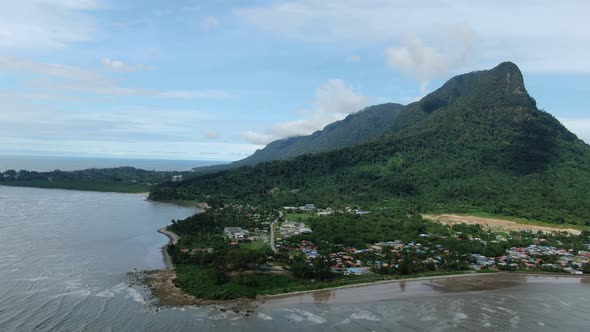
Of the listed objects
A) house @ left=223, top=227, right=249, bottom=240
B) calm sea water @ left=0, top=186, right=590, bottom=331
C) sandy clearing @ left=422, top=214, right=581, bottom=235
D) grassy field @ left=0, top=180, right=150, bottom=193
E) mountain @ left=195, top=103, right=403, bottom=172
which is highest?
mountain @ left=195, top=103, right=403, bottom=172

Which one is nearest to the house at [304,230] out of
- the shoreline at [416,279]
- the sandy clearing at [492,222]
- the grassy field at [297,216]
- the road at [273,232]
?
the road at [273,232]

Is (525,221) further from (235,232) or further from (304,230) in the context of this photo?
(235,232)

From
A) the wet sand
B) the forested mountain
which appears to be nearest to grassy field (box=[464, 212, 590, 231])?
the forested mountain

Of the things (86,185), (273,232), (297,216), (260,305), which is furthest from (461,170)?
(86,185)

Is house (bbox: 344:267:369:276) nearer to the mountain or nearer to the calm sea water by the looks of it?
the calm sea water

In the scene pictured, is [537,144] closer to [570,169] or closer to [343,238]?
[570,169]
